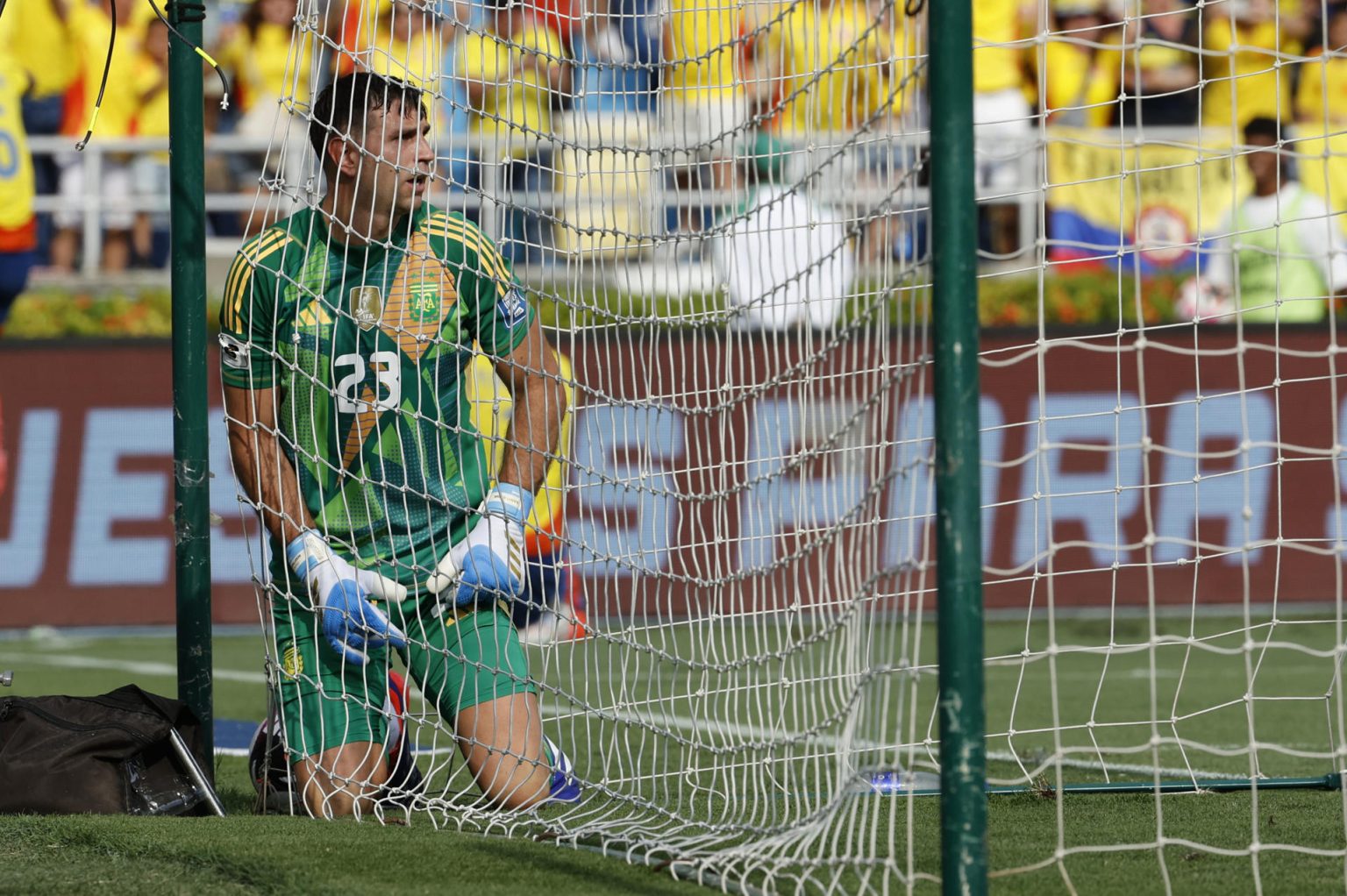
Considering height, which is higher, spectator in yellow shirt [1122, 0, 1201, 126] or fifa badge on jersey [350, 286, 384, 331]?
spectator in yellow shirt [1122, 0, 1201, 126]

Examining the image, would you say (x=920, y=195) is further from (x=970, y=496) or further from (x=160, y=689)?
(x=160, y=689)

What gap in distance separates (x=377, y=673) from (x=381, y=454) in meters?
0.57

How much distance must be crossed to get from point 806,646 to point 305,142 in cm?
181

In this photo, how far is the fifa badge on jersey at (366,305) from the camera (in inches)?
182

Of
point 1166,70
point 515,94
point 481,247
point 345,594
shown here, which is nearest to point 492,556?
point 345,594

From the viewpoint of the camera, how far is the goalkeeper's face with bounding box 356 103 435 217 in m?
4.50

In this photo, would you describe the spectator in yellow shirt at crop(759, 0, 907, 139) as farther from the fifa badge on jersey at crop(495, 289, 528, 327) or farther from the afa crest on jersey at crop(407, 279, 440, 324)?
the afa crest on jersey at crop(407, 279, 440, 324)

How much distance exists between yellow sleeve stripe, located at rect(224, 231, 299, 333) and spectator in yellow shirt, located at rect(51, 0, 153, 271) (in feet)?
23.3

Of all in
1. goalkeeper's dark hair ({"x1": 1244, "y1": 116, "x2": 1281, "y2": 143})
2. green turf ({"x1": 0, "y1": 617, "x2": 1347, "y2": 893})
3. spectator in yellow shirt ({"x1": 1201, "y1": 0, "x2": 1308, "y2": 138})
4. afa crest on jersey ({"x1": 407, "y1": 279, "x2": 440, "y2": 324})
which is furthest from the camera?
spectator in yellow shirt ({"x1": 1201, "y1": 0, "x2": 1308, "y2": 138})

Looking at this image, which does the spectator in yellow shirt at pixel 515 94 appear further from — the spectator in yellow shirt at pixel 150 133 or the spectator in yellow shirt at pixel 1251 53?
the spectator in yellow shirt at pixel 1251 53

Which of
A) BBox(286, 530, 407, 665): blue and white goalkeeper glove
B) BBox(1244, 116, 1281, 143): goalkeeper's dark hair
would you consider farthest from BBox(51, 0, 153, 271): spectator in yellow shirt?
BBox(286, 530, 407, 665): blue and white goalkeeper glove

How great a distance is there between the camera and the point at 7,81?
1026 centimetres

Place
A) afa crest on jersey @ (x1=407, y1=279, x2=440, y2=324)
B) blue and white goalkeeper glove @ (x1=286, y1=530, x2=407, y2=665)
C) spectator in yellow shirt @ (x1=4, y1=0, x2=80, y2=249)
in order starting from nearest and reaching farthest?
blue and white goalkeeper glove @ (x1=286, y1=530, x2=407, y2=665)
afa crest on jersey @ (x1=407, y1=279, x2=440, y2=324)
spectator in yellow shirt @ (x1=4, y1=0, x2=80, y2=249)

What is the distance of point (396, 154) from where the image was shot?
451 centimetres
